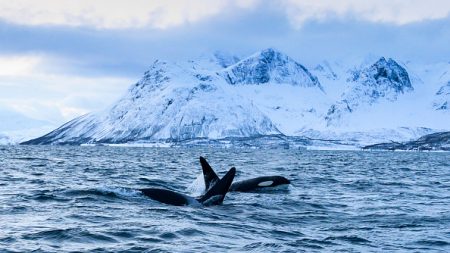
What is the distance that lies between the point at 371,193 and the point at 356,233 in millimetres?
15377

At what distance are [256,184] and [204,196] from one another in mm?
9623

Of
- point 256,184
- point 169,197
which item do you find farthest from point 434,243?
point 256,184

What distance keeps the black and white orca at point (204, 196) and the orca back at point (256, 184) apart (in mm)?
7599

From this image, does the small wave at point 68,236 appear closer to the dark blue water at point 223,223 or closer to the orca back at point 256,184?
the dark blue water at point 223,223

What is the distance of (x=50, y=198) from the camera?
2867 centimetres

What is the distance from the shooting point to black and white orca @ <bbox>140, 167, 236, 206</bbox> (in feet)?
87.9

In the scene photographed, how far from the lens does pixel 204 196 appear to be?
1073 inches

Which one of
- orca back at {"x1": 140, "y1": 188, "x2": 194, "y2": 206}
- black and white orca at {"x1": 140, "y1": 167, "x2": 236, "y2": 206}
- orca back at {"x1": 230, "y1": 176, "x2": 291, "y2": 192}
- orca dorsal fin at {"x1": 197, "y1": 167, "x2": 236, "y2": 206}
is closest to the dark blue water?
orca back at {"x1": 140, "y1": 188, "x2": 194, "y2": 206}

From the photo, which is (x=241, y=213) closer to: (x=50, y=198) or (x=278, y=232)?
(x=278, y=232)

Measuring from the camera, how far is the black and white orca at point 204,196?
26781mm

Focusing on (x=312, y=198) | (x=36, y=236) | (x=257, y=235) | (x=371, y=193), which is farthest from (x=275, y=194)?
(x=36, y=236)

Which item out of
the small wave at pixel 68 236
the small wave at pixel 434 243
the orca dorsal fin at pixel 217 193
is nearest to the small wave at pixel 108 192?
the orca dorsal fin at pixel 217 193

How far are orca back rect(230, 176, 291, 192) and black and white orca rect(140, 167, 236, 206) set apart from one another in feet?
24.9

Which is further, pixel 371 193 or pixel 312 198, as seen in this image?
pixel 371 193
